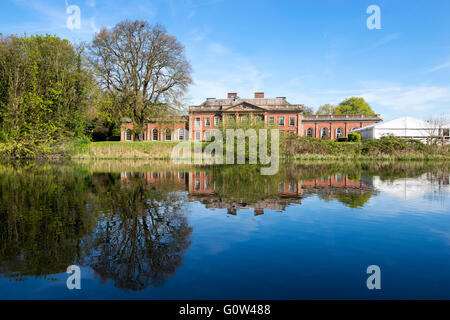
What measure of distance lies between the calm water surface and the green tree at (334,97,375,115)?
2359 inches

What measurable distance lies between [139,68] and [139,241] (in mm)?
29677

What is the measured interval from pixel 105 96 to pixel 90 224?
1096 inches

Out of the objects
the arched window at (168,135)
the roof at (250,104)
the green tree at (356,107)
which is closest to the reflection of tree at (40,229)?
the arched window at (168,135)

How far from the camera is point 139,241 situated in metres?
4.56

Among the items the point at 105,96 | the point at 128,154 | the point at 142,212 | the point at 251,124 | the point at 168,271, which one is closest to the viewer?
the point at 168,271

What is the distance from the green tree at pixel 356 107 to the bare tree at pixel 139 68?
4394 cm

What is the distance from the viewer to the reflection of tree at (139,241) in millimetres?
3507

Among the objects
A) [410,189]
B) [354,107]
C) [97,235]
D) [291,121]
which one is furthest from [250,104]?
[97,235]

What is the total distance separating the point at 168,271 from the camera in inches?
141

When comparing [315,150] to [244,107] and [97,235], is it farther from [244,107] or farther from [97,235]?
[97,235]

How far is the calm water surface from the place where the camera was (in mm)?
3203
